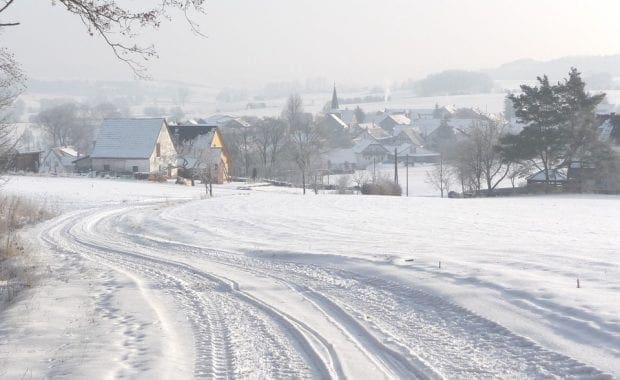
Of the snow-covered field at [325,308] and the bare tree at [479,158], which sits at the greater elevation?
the bare tree at [479,158]

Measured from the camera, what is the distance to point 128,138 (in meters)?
67.7

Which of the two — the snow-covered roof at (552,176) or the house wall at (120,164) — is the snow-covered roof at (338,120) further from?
the snow-covered roof at (552,176)

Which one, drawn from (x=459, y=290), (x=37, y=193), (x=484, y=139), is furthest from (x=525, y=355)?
(x=484, y=139)

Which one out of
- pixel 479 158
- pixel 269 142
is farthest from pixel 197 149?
pixel 479 158

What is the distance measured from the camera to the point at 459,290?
9.78 m

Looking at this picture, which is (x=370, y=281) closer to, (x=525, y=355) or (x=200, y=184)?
(x=525, y=355)

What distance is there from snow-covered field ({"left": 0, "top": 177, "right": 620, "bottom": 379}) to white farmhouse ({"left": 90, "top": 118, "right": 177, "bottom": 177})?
4769cm

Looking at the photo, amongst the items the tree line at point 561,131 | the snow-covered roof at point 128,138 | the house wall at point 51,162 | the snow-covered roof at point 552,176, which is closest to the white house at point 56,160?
the house wall at point 51,162

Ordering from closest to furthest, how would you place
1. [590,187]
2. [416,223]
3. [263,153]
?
[416,223] < [590,187] < [263,153]

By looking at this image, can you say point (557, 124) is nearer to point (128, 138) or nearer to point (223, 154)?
point (223, 154)

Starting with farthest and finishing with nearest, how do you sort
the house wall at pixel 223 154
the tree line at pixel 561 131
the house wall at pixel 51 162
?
the house wall at pixel 51 162 < the house wall at pixel 223 154 < the tree line at pixel 561 131

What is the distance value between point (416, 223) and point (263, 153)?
68763mm

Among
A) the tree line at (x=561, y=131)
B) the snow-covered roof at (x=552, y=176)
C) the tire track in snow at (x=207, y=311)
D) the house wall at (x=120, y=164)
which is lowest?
the tire track in snow at (x=207, y=311)

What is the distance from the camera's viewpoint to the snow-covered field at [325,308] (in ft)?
22.5
